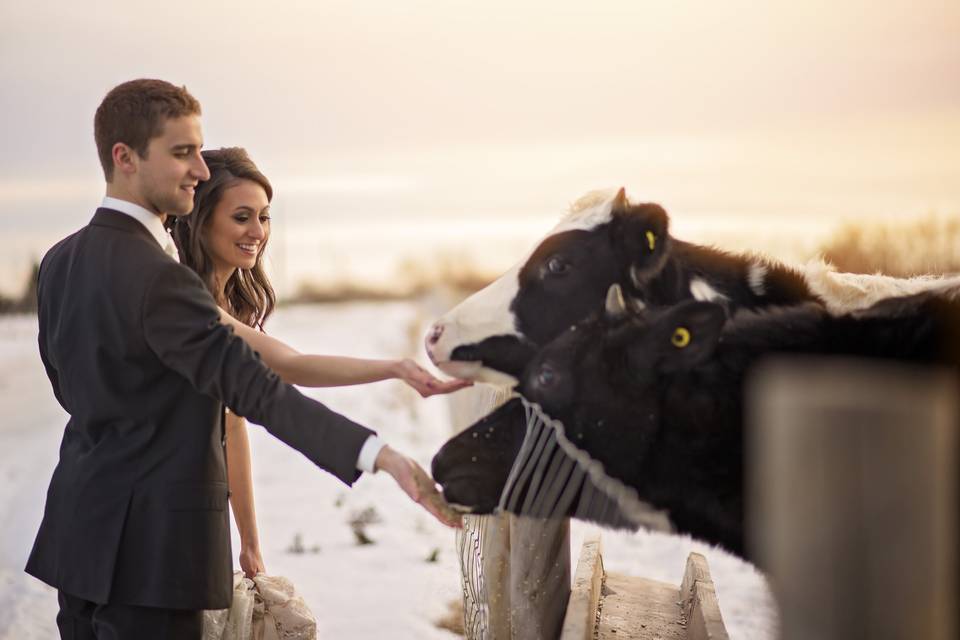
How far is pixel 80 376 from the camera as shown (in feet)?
8.12

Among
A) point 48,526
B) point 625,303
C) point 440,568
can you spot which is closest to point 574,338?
point 625,303

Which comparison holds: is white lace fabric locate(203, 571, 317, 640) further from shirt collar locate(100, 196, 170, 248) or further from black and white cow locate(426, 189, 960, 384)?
shirt collar locate(100, 196, 170, 248)

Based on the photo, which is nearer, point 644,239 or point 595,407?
point 595,407

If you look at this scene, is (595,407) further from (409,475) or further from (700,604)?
(700,604)

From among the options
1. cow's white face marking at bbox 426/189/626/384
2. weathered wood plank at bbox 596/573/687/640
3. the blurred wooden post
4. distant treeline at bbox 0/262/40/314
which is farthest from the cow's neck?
distant treeline at bbox 0/262/40/314

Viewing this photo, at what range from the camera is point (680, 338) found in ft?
8.66

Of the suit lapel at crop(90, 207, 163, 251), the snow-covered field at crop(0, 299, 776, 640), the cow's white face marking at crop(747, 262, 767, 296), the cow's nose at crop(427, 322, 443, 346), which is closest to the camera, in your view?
the suit lapel at crop(90, 207, 163, 251)

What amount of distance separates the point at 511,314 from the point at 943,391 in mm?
1746

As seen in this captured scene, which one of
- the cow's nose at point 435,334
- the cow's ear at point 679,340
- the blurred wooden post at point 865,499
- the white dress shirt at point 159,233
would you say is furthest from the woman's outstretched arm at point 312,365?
the blurred wooden post at point 865,499

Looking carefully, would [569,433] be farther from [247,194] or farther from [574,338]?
[247,194]

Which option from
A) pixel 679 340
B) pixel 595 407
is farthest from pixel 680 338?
pixel 595 407

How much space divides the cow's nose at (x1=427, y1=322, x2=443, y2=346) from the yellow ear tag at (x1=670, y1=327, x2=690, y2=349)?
0.68m

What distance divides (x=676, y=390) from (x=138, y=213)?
5.02 feet

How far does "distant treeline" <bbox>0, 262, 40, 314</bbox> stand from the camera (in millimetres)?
10516
